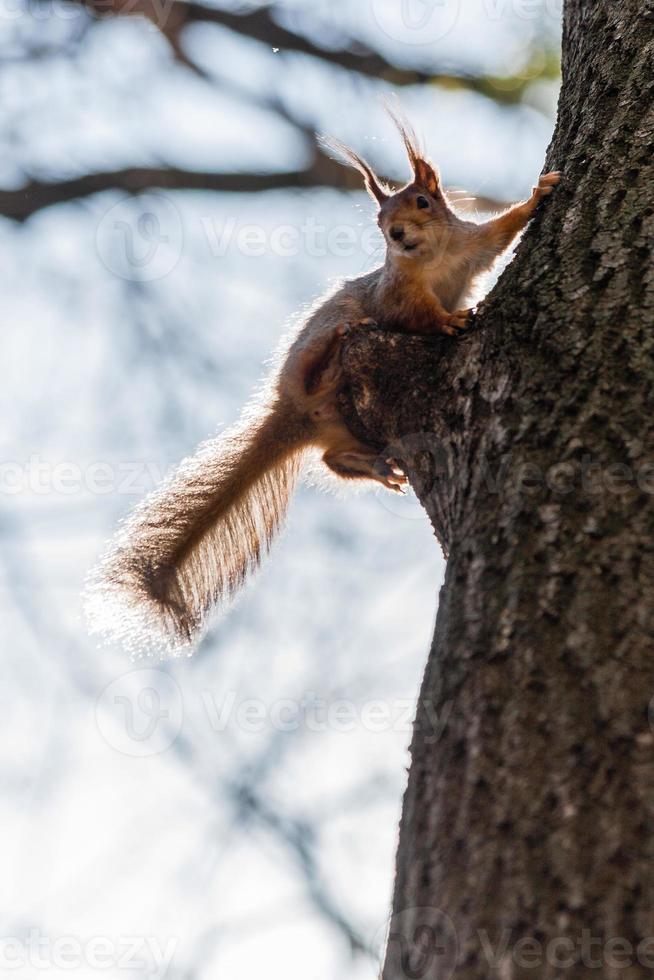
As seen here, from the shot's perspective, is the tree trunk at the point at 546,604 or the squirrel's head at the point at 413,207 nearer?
the tree trunk at the point at 546,604

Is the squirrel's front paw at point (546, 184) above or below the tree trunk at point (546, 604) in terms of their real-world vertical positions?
above

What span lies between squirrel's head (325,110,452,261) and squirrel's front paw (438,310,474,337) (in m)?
0.65

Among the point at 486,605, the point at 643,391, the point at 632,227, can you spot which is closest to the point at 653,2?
the point at 632,227

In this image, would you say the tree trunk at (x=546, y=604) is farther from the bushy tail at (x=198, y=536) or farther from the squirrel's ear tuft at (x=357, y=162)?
the squirrel's ear tuft at (x=357, y=162)

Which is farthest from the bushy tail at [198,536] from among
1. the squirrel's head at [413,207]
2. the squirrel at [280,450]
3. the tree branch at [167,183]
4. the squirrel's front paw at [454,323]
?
the tree branch at [167,183]

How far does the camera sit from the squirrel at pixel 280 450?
237 cm

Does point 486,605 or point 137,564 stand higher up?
point 137,564

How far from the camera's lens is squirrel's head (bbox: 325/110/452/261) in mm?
2811

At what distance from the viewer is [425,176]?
307cm

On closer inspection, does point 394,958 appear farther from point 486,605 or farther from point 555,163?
point 555,163

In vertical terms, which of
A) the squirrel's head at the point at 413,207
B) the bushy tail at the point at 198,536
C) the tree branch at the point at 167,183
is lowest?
the bushy tail at the point at 198,536

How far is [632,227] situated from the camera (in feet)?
5.38

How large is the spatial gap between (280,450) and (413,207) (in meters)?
0.82

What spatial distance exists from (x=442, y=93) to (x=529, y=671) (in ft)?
11.8
